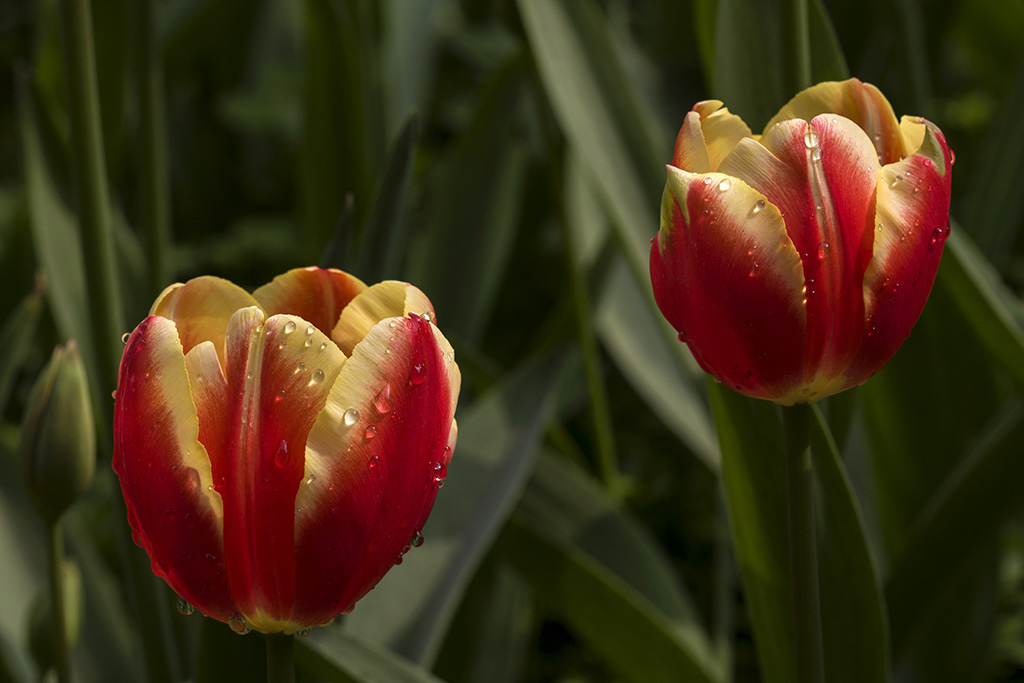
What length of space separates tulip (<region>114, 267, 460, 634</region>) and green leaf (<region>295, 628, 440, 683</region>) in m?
0.22

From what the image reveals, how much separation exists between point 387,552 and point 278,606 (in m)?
0.04

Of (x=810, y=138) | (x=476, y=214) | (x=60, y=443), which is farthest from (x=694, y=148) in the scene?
(x=476, y=214)

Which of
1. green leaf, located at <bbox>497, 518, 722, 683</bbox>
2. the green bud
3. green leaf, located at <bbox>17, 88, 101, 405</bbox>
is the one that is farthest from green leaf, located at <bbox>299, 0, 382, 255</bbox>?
the green bud

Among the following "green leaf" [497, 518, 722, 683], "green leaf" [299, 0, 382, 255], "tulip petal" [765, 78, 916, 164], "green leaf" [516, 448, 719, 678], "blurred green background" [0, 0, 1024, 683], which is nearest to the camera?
"tulip petal" [765, 78, 916, 164]

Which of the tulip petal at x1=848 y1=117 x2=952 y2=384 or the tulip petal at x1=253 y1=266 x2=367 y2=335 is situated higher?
the tulip petal at x1=848 y1=117 x2=952 y2=384

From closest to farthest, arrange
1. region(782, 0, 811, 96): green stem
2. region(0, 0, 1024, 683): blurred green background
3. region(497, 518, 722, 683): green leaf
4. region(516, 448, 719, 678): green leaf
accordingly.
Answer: region(782, 0, 811, 96): green stem, region(0, 0, 1024, 683): blurred green background, region(497, 518, 722, 683): green leaf, region(516, 448, 719, 678): green leaf

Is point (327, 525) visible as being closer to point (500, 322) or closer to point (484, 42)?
point (500, 322)

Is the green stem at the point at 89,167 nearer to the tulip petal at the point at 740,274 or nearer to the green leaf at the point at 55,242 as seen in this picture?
the green leaf at the point at 55,242

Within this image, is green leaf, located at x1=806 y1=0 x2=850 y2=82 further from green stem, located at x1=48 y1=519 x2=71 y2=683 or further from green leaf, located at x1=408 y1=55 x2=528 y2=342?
green stem, located at x1=48 y1=519 x2=71 y2=683

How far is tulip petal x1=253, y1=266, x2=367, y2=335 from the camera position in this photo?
1.40 feet

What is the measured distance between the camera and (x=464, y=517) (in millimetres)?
779

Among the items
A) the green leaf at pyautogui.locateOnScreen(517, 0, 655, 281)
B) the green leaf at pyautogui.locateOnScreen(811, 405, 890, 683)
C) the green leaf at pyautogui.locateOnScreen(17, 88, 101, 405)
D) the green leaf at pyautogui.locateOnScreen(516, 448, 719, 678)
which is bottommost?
the green leaf at pyautogui.locateOnScreen(516, 448, 719, 678)

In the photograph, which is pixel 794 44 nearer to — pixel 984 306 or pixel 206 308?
pixel 984 306

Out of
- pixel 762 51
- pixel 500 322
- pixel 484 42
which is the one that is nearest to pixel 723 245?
pixel 762 51
